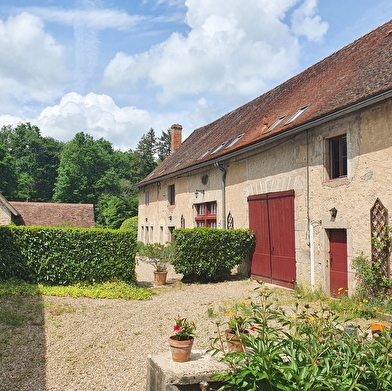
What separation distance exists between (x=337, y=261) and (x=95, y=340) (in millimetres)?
5653

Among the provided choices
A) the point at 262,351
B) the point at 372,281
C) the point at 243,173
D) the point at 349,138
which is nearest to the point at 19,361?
the point at 262,351

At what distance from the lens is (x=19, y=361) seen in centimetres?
480

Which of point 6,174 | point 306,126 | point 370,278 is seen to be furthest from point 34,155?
point 370,278

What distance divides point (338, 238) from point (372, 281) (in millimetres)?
1442

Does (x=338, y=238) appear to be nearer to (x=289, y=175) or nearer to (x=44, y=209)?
(x=289, y=175)

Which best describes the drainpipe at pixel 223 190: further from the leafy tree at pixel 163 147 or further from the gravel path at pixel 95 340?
the leafy tree at pixel 163 147

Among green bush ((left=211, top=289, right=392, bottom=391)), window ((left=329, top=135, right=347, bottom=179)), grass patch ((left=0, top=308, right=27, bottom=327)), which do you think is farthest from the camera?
window ((left=329, top=135, right=347, bottom=179))

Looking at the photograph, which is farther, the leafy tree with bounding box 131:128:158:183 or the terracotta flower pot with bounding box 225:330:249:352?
the leafy tree with bounding box 131:128:158:183

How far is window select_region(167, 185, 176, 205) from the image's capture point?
18.7m

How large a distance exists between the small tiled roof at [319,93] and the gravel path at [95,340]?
16.3 ft

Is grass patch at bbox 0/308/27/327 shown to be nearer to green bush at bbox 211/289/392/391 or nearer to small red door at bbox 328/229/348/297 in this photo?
green bush at bbox 211/289/392/391

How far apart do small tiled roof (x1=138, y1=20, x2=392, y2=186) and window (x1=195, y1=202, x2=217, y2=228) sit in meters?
1.64

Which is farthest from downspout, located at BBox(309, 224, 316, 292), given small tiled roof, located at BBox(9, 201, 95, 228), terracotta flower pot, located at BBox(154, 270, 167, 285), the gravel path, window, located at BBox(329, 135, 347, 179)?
small tiled roof, located at BBox(9, 201, 95, 228)

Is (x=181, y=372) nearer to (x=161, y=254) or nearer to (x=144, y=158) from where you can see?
(x=161, y=254)
